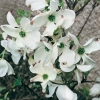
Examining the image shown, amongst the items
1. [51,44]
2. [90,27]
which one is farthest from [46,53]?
[90,27]

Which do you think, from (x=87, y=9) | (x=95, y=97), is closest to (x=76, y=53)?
(x=95, y=97)

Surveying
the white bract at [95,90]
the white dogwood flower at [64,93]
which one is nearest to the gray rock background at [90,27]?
the white bract at [95,90]

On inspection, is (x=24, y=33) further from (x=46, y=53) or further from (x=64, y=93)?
(x=64, y=93)

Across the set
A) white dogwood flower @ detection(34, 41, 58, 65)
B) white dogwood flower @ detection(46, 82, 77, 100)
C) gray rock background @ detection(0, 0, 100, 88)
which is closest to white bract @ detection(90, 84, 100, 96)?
white dogwood flower @ detection(46, 82, 77, 100)

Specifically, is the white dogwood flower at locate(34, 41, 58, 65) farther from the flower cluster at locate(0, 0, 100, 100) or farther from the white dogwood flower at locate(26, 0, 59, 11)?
the white dogwood flower at locate(26, 0, 59, 11)

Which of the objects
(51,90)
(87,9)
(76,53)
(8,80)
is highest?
(87,9)

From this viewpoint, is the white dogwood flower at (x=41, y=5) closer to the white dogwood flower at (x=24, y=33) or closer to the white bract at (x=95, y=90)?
the white dogwood flower at (x=24, y=33)

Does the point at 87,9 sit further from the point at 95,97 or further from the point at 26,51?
the point at 26,51
